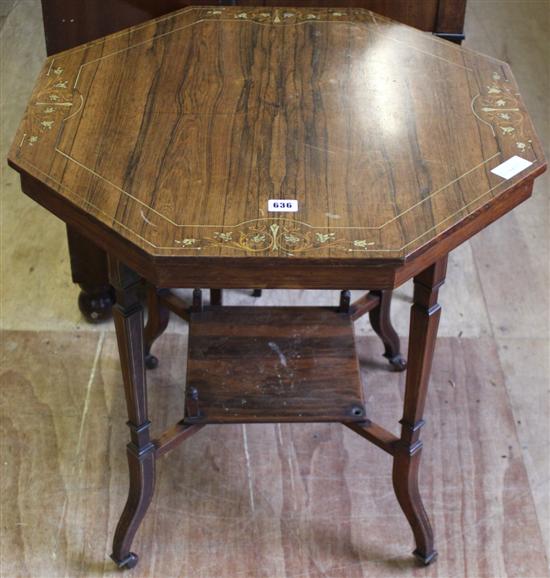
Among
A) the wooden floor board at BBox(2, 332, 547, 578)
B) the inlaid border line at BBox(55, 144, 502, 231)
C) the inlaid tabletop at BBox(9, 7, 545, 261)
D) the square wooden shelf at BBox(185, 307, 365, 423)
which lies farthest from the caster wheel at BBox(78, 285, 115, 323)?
the inlaid border line at BBox(55, 144, 502, 231)

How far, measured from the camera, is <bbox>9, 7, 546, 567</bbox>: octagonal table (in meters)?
1.26

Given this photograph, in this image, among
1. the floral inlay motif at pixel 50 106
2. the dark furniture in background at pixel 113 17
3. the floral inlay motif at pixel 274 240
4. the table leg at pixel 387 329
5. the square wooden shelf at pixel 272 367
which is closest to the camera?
the floral inlay motif at pixel 274 240

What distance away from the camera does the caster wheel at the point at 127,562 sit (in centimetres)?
174

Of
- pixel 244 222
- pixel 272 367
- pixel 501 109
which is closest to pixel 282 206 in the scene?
pixel 244 222

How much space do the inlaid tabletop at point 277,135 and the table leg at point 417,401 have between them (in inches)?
6.1

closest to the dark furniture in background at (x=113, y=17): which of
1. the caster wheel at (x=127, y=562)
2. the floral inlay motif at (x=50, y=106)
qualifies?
the floral inlay motif at (x=50, y=106)

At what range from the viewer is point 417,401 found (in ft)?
Answer: 5.20

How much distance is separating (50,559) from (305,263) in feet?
2.86

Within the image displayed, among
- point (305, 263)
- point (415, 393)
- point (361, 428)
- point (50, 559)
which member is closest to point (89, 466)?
point (50, 559)

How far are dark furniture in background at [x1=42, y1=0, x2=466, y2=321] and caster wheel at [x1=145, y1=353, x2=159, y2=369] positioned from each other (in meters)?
0.21

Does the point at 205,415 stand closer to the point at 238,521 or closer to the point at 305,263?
the point at 238,521

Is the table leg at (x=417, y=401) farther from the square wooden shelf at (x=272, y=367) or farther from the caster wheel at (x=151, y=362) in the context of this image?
the caster wheel at (x=151, y=362)

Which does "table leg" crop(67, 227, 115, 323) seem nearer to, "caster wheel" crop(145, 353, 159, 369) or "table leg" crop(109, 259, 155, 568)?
"caster wheel" crop(145, 353, 159, 369)

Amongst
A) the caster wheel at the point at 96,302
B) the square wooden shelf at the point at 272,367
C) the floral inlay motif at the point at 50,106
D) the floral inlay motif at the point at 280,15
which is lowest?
the caster wheel at the point at 96,302
